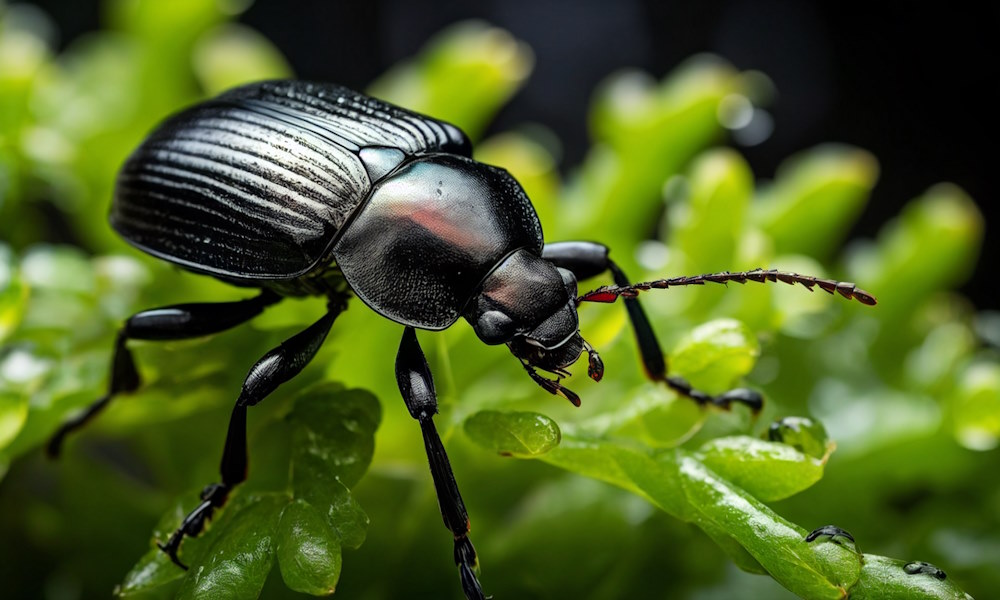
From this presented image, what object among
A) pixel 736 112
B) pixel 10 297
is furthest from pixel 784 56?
pixel 10 297

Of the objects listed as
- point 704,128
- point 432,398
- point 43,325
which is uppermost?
point 704,128

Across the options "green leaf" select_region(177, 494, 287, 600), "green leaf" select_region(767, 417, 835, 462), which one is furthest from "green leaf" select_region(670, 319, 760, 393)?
"green leaf" select_region(177, 494, 287, 600)

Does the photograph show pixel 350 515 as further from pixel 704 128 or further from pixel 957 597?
pixel 704 128

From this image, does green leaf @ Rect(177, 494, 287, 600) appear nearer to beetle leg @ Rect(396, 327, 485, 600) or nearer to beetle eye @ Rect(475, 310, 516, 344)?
beetle leg @ Rect(396, 327, 485, 600)

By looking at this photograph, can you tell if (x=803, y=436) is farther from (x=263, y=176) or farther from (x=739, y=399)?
(x=263, y=176)

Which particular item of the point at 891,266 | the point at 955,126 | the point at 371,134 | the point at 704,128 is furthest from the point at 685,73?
the point at 955,126

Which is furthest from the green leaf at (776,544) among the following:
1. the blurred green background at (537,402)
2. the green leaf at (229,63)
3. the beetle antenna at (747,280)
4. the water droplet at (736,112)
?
the green leaf at (229,63)
